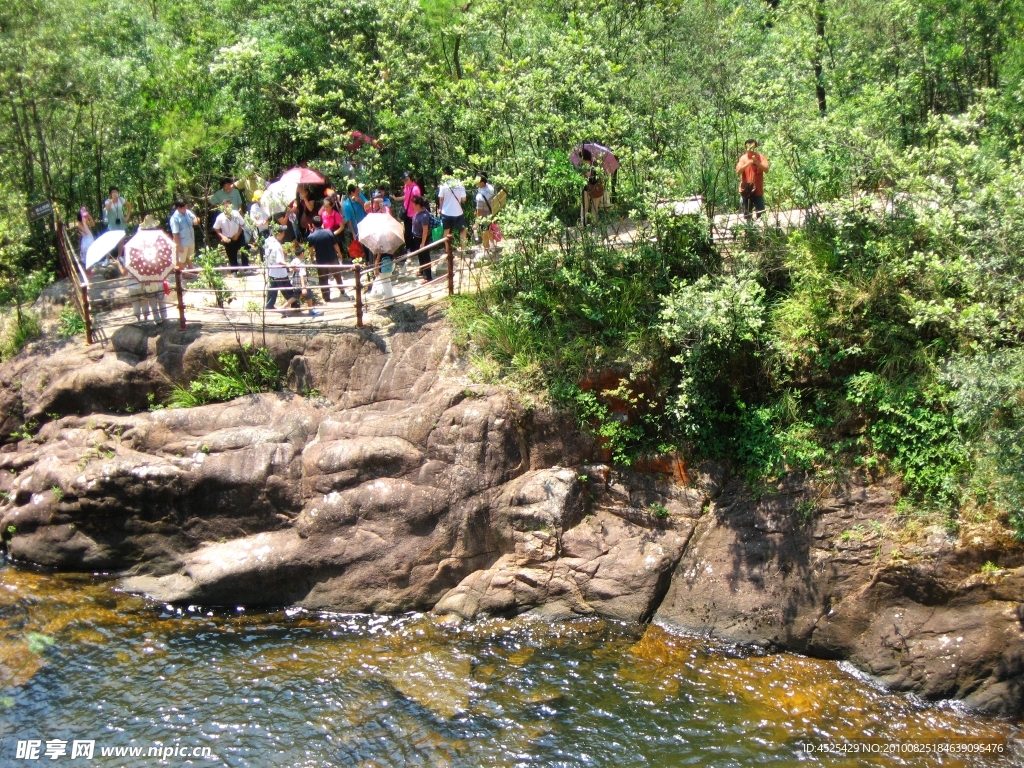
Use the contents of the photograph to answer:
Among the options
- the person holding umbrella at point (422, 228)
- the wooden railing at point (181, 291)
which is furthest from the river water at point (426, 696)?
the person holding umbrella at point (422, 228)

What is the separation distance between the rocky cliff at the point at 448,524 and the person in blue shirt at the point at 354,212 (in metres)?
2.68

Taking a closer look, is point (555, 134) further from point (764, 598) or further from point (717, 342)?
point (764, 598)

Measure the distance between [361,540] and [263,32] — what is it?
→ 488 inches

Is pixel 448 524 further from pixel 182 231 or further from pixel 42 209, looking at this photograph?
pixel 42 209

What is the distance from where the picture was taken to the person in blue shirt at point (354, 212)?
53.4 feet

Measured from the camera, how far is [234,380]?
577 inches

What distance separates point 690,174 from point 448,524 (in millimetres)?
6922

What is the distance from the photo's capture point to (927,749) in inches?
399

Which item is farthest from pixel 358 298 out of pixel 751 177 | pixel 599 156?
pixel 751 177

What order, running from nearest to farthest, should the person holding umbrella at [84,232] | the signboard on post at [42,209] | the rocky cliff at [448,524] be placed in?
the rocky cliff at [448,524]
the person holding umbrella at [84,232]
the signboard on post at [42,209]

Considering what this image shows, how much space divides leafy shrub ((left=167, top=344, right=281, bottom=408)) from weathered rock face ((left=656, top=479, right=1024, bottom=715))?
23.3 feet

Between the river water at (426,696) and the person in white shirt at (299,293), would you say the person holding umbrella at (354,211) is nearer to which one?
the person in white shirt at (299,293)

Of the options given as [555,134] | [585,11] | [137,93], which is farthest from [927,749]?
[137,93]

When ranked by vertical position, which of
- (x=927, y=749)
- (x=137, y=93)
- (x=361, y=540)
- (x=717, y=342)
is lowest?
(x=927, y=749)
